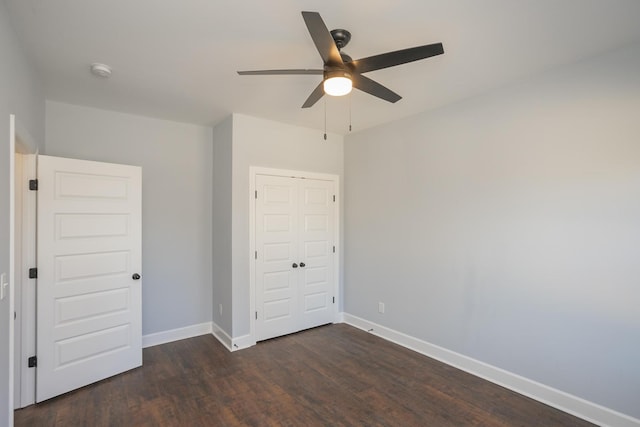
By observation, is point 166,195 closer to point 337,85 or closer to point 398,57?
point 337,85

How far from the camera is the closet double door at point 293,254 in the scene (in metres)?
3.92

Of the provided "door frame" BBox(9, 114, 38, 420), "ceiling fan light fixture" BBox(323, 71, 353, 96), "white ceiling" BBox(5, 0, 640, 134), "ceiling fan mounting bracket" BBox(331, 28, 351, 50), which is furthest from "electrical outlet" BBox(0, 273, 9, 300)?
"ceiling fan mounting bracket" BBox(331, 28, 351, 50)

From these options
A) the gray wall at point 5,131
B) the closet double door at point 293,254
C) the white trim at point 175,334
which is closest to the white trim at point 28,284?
the gray wall at point 5,131

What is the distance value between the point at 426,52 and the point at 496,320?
8.16 ft

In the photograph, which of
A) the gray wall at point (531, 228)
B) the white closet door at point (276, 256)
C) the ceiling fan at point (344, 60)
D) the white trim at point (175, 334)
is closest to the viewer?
the ceiling fan at point (344, 60)

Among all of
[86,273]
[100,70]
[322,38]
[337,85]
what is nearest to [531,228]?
[337,85]

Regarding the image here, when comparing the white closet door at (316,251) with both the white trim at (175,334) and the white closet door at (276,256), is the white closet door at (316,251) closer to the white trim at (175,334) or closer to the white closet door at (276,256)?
the white closet door at (276,256)

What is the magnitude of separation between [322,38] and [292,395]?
2.73m

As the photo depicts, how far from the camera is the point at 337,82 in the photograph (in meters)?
1.90

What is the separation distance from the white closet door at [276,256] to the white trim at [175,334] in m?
0.81

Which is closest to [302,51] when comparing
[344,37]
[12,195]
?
[344,37]

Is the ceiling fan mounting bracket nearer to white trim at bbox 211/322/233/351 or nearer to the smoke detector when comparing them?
the smoke detector

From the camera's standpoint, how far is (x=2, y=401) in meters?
1.77

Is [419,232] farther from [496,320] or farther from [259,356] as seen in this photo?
[259,356]
